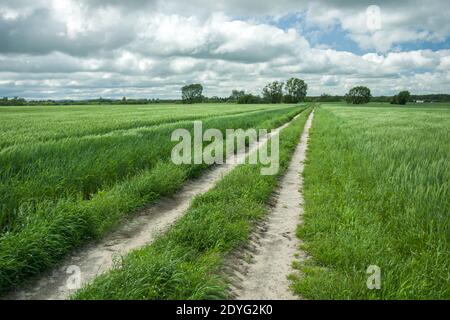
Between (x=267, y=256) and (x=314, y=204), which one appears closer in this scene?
(x=267, y=256)

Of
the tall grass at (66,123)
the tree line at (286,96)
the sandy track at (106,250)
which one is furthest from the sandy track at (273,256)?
the tree line at (286,96)

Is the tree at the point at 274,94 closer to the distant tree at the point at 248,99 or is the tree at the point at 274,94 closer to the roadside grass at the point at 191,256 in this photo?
the distant tree at the point at 248,99

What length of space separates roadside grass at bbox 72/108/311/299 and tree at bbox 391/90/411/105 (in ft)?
484

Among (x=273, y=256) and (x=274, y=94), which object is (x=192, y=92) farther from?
(x=273, y=256)

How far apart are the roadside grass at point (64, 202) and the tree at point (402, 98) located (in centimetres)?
14555

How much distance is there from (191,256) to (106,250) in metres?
1.45

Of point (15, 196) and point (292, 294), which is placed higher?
point (15, 196)

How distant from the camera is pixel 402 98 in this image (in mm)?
135250

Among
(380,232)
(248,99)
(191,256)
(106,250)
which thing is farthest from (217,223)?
(248,99)

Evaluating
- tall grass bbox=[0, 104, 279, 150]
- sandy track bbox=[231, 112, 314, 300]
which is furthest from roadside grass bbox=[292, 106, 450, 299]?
tall grass bbox=[0, 104, 279, 150]
